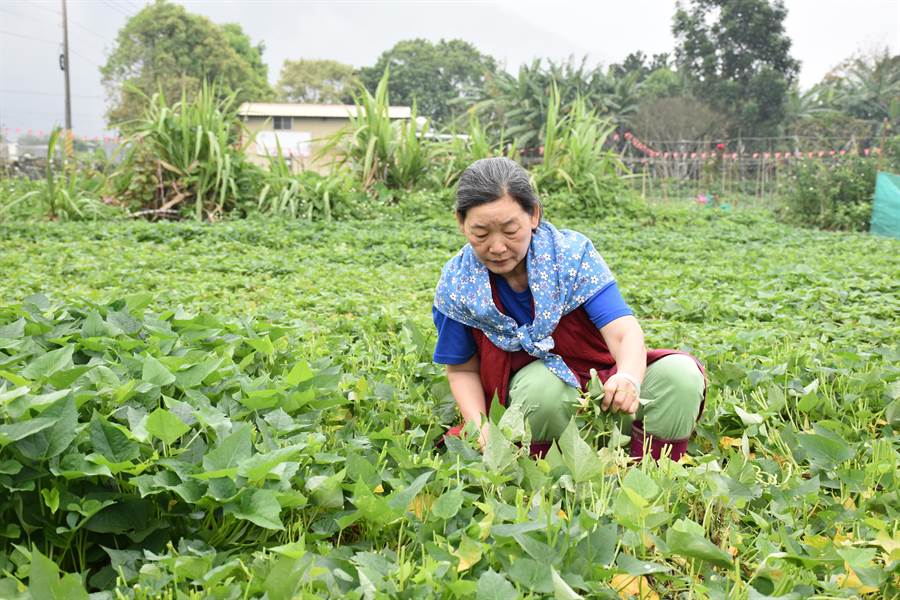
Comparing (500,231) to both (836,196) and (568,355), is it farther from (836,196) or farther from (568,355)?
(836,196)

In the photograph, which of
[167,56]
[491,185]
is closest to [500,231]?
[491,185]

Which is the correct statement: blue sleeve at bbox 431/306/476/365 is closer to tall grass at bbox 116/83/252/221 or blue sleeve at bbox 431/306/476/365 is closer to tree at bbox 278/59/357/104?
tall grass at bbox 116/83/252/221

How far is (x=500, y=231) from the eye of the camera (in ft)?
6.77

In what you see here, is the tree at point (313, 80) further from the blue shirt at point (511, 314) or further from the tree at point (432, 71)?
the blue shirt at point (511, 314)

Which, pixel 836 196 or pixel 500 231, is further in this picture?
pixel 836 196

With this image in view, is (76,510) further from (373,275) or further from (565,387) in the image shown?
(373,275)

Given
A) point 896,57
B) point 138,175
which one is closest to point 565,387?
point 138,175

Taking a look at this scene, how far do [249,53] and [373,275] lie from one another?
148 feet

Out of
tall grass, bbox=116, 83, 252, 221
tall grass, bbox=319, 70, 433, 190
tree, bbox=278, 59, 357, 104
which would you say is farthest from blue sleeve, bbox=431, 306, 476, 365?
tree, bbox=278, 59, 357, 104

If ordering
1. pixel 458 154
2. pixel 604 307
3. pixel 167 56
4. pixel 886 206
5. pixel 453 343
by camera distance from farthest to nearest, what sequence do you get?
pixel 167 56 → pixel 458 154 → pixel 886 206 → pixel 453 343 → pixel 604 307

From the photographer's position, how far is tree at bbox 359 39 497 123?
201 feet

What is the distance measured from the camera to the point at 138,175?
27.3 feet

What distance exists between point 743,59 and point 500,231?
27696 millimetres

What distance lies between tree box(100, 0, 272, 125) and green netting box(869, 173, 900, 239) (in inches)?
1138
